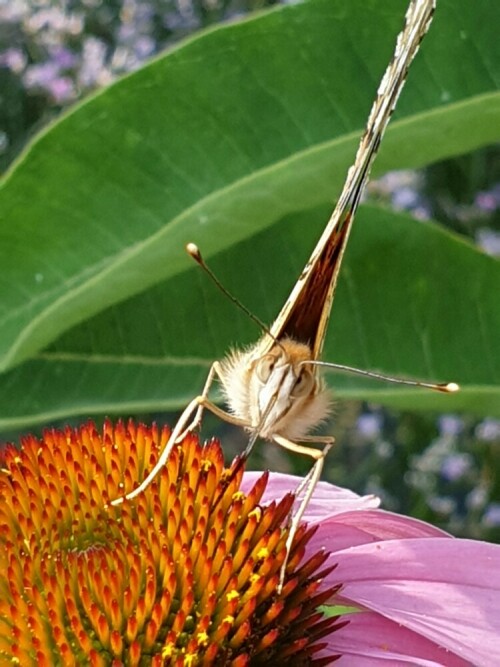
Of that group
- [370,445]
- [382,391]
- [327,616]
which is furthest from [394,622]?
[370,445]

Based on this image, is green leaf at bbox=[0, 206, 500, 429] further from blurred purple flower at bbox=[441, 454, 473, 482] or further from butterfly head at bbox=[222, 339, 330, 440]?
blurred purple flower at bbox=[441, 454, 473, 482]

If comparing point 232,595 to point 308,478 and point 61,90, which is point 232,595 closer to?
point 308,478

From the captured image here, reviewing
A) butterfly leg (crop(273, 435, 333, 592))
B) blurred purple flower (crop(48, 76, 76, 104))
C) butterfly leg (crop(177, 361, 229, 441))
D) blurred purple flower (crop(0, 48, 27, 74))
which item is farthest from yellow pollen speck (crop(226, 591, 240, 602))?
blurred purple flower (crop(0, 48, 27, 74))

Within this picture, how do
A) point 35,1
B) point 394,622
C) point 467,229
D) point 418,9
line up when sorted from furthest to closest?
point 35,1 → point 467,229 → point 394,622 → point 418,9

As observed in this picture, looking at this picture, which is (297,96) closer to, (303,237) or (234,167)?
(234,167)

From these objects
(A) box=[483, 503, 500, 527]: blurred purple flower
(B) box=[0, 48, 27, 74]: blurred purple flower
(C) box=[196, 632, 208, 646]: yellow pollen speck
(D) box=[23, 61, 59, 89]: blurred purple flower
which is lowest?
(C) box=[196, 632, 208, 646]: yellow pollen speck

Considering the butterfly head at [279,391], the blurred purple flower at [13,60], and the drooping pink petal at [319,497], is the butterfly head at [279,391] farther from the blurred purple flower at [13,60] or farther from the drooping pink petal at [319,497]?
the blurred purple flower at [13,60]

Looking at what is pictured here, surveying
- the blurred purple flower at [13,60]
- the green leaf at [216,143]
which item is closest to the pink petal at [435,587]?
the green leaf at [216,143]
